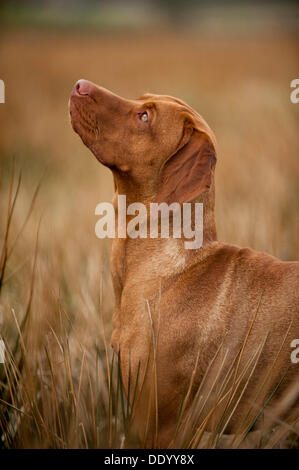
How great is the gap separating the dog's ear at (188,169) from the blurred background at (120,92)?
0.64 meters

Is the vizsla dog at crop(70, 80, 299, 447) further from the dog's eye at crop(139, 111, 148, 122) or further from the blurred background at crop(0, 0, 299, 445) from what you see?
the blurred background at crop(0, 0, 299, 445)

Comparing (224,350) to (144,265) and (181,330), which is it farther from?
(144,265)

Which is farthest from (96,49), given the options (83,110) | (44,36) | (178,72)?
(83,110)

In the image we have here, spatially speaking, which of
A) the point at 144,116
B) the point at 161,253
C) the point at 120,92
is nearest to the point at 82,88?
the point at 144,116

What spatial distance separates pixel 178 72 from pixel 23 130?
4821 millimetres

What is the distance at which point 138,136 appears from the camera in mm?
2832

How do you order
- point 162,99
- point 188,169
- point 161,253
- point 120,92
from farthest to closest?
point 120,92 < point 162,99 < point 161,253 < point 188,169

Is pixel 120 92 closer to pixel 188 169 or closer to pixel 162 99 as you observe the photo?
pixel 162 99

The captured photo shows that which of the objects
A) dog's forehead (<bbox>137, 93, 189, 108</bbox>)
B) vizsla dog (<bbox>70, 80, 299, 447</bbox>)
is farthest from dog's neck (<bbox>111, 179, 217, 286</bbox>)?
dog's forehead (<bbox>137, 93, 189, 108</bbox>)

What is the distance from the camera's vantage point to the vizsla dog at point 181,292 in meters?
2.57

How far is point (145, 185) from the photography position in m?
2.83

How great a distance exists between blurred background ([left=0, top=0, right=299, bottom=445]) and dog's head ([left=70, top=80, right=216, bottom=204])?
399 mm

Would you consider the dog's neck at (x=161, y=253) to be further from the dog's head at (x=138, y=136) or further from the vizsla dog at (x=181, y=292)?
the dog's head at (x=138, y=136)

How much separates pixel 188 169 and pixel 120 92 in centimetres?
885
